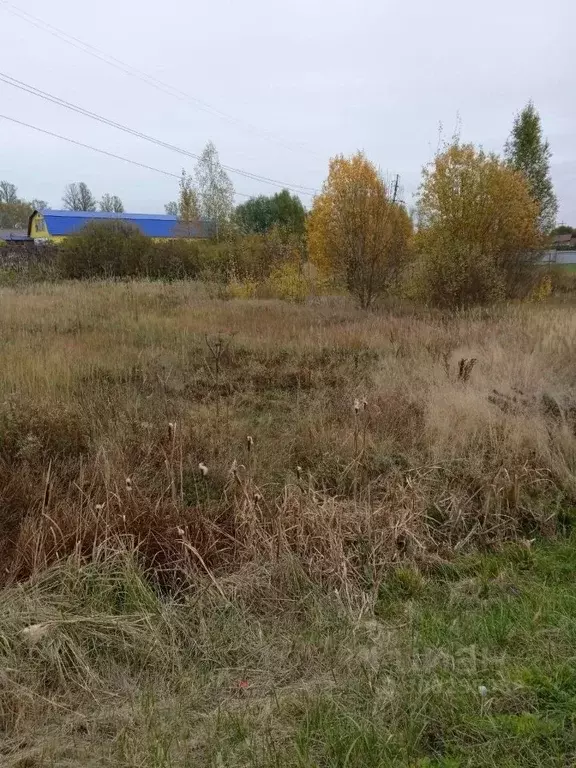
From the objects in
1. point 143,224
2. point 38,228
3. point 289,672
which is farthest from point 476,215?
point 38,228

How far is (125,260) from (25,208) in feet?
235

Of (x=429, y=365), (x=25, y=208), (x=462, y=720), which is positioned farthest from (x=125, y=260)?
(x=25, y=208)

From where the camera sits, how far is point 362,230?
1450cm

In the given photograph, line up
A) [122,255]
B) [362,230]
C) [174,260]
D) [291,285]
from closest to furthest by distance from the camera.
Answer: [362,230]
[291,285]
[122,255]
[174,260]

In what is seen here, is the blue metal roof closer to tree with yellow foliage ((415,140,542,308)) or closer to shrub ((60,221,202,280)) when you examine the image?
shrub ((60,221,202,280))

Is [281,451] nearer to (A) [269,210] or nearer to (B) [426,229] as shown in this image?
(B) [426,229]

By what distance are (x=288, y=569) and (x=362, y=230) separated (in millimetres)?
12605

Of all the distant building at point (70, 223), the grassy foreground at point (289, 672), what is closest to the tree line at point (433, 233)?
the grassy foreground at point (289, 672)

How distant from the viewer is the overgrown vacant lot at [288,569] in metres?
2.13

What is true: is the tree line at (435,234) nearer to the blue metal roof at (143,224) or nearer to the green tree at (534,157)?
the green tree at (534,157)

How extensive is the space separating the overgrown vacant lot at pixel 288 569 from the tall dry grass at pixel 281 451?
0.02 meters

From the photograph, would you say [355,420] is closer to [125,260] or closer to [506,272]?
[506,272]

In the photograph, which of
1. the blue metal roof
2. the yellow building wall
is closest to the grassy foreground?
the blue metal roof

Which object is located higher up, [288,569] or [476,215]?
[476,215]
